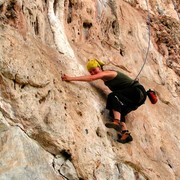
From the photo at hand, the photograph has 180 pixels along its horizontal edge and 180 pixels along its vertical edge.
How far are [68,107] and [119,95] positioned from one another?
1.46 meters

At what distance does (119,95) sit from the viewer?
8516 millimetres

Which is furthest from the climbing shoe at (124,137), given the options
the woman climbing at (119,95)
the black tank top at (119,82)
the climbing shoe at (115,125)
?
the black tank top at (119,82)

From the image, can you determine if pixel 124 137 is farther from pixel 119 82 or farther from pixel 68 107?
pixel 68 107

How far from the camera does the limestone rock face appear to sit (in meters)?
6.55

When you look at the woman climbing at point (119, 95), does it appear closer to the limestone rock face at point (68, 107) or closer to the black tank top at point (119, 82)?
the black tank top at point (119, 82)

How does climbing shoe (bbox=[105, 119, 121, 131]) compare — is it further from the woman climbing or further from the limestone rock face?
the limestone rock face

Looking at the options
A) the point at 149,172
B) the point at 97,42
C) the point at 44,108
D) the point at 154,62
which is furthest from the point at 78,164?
the point at 154,62

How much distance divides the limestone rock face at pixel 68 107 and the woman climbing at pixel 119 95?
189 mm

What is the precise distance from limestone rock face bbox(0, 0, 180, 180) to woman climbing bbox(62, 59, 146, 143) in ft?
0.62

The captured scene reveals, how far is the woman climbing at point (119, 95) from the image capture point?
27.0ft

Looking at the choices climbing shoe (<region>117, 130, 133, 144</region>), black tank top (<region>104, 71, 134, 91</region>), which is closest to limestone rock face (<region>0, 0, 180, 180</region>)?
climbing shoe (<region>117, 130, 133, 144</region>)

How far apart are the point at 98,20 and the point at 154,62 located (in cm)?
254

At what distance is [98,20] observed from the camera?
39.5ft

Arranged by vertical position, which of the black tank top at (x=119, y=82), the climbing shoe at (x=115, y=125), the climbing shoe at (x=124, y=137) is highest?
the black tank top at (x=119, y=82)
